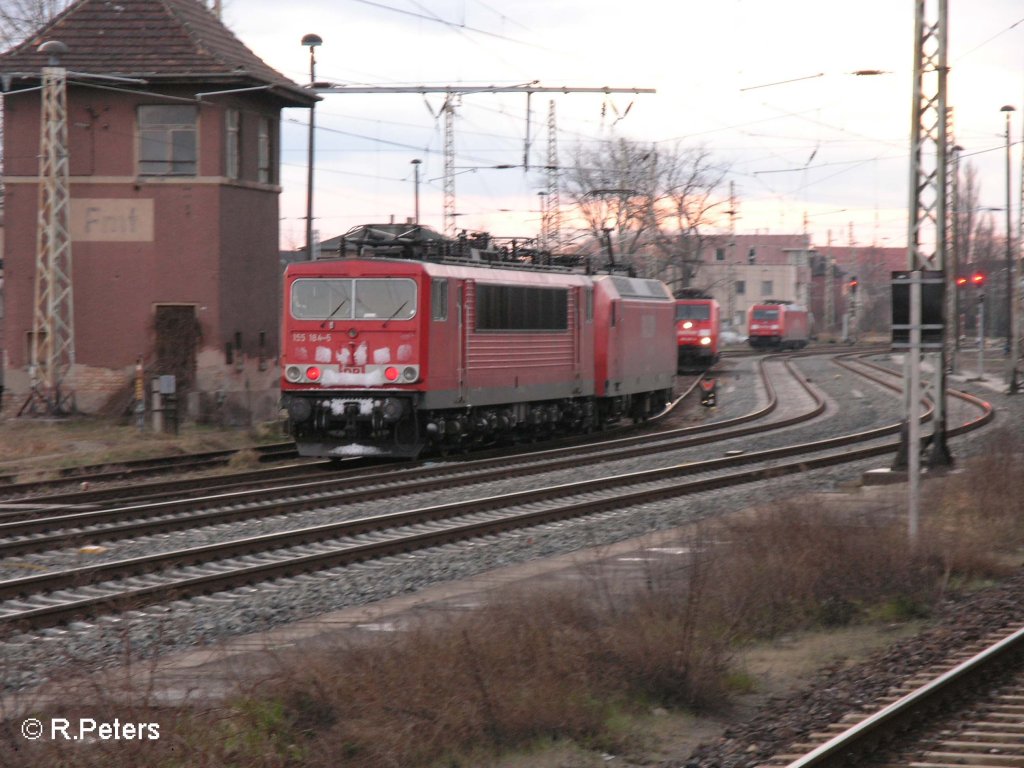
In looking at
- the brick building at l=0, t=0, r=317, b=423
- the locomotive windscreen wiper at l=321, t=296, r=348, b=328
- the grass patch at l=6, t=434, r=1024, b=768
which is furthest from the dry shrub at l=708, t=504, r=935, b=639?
the brick building at l=0, t=0, r=317, b=423

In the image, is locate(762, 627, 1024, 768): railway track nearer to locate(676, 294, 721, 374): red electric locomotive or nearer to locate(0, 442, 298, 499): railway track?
locate(0, 442, 298, 499): railway track

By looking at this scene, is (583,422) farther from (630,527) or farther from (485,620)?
(485,620)

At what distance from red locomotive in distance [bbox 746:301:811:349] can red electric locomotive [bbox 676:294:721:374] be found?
2379cm

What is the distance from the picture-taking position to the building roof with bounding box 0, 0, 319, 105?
29.1m

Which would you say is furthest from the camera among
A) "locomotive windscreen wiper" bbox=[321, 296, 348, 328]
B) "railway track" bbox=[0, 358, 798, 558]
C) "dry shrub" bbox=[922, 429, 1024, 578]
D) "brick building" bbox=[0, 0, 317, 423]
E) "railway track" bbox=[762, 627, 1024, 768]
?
"brick building" bbox=[0, 0, 317, 423]

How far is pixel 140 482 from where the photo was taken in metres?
Result: 19.7

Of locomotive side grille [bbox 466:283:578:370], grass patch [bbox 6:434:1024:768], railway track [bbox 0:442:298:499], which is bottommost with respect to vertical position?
railway track [bbox 0:442:298:499]

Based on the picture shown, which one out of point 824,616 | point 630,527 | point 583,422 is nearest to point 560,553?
point 630,527

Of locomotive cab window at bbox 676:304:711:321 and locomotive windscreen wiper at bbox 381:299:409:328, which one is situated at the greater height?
locomotive cab window at bbox 676:304:711:321

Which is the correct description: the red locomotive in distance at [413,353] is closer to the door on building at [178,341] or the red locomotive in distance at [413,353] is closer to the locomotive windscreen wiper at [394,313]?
the locomotive windscreen wiper at [394,313]

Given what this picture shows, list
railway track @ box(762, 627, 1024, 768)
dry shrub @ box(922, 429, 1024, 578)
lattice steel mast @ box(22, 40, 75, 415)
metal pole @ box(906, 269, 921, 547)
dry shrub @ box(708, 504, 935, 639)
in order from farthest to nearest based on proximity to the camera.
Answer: lattice steel mast @ box(22, 40, 75, 415), metal pole @ box(906, 269, 921, 547), dry shrub @ box(922, 429, 1024, 578), dry shrub @ box(708, 504, 935, 639), railway track @ box(762, 627, 1024, 768)

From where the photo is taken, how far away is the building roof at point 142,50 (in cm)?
2912

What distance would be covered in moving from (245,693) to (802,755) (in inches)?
114

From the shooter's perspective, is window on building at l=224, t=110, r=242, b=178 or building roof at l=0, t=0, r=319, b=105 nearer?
building roof at l=0, t=0, r=319, b=105
